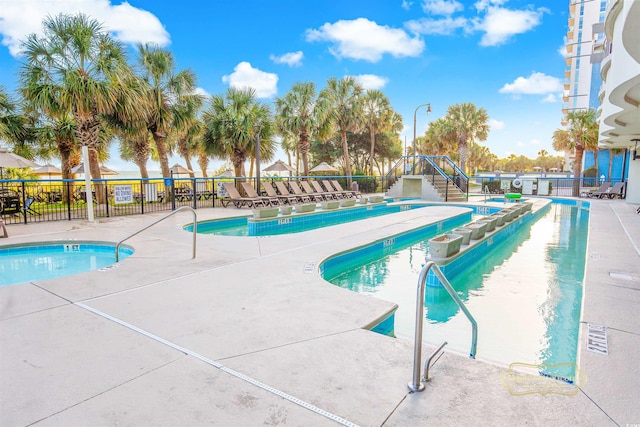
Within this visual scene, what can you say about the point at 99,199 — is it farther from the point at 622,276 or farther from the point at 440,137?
the point at 440,137

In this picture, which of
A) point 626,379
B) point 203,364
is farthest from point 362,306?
point 626,379

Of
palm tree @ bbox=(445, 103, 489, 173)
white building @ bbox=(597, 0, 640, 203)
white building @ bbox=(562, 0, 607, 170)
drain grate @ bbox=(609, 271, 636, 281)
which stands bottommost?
drain grate @ bbox=(609, 271, 636, 281)

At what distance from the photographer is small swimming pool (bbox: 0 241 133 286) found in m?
6.09

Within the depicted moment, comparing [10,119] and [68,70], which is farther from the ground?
[68,70]

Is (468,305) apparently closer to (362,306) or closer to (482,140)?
(362,306)

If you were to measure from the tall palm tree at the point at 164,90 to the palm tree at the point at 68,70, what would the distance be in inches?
151

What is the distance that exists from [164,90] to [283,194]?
7181 mm

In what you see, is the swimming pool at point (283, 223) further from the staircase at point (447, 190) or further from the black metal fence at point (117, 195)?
the staircase at point (447, 190)

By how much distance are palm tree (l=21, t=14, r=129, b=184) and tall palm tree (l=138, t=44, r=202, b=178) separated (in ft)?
12.6

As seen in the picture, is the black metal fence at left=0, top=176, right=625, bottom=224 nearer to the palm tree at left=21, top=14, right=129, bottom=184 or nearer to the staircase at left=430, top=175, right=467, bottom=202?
the staircase at left=430, top=175, right=467, bottom=202

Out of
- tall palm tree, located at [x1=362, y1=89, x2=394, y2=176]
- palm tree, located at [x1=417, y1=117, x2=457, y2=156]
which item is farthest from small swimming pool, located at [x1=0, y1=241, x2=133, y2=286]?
palm tree, located at [x1=417, y1=117, x2=457, y2=156]

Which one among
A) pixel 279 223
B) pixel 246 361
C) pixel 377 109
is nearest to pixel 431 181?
pixel 279 223

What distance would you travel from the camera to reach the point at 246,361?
105 inches

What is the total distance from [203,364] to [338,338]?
41.0 inches
